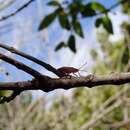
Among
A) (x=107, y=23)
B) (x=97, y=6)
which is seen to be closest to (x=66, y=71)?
(x=97, y=6)

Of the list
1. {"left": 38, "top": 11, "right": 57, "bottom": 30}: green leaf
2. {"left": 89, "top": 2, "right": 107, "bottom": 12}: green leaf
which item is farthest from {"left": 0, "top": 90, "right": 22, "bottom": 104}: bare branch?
{"left": 38, "top": 11, "right": 57, "bottom": 30}: green leaf

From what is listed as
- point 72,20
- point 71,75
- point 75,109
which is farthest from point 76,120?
point 71,75

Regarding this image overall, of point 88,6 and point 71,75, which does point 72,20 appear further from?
point 71,75

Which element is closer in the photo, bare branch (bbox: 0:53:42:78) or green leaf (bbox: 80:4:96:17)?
bare branch (bbox: 0:53:42:78)

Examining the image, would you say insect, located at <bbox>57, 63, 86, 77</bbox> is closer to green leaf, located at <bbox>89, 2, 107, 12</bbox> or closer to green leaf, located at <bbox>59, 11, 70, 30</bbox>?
green leaf, located at <bbox>89, 2, 107, 12</bbox>

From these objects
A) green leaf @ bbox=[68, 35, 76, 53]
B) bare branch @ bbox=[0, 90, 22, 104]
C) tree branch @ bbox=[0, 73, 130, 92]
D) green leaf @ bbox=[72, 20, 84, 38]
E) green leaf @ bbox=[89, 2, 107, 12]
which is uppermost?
tree branch @ bbox=[0, 73, 130, 92]

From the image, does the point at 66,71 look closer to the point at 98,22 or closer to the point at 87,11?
the point at 87,11

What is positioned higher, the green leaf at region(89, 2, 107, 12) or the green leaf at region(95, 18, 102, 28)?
the green leaf at region(89, 2, 107, 12)

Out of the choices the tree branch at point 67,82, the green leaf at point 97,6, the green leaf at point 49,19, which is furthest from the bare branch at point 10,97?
the green leaf at point 49,19

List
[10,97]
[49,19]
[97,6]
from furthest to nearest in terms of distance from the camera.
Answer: [49,19] → [97,6] → [10,97]
